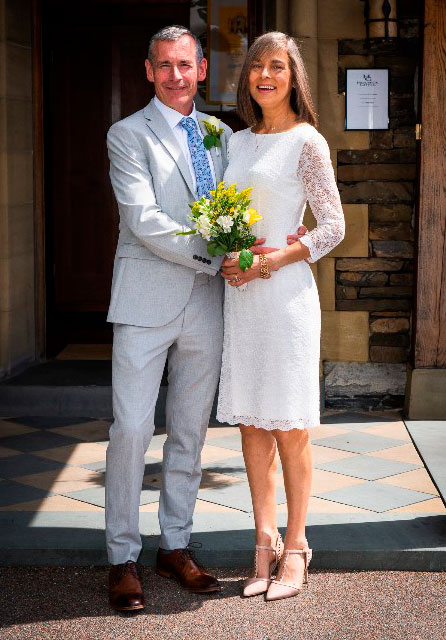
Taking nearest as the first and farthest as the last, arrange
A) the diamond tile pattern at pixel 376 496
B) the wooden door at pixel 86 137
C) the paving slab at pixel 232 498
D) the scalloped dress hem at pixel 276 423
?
the scalloped dress hem at pixel 276 423 → the paving slab at pixel 232 498 → the diamond tile pattern at pixel 376 496 → the wooden door at pixel 86 137

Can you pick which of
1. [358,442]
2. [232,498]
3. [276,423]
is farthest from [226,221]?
[358,442]

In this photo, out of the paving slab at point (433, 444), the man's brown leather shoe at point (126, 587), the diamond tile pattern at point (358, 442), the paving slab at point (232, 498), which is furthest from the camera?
the diamond tile pattern at point (358, 442)

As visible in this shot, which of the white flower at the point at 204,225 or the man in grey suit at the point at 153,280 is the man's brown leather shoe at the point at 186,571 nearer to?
the man in grey suit at the point at 153,280

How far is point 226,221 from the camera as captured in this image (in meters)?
3.63

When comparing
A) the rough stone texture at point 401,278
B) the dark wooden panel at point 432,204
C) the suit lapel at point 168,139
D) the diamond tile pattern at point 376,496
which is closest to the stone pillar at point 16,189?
the rough stone texture at point 401,278

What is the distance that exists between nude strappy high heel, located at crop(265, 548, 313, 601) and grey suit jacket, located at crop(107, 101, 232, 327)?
3.23ft

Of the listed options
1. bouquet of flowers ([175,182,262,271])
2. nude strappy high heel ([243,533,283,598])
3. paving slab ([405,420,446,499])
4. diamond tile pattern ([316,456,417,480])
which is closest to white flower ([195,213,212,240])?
bouquet of flowers ([175,182,262,271])

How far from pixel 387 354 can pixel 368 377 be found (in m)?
0.20

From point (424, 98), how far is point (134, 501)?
383 centimetres

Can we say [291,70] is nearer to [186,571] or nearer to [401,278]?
[186,571]

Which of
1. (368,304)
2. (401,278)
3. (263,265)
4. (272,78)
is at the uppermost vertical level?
(272,78)

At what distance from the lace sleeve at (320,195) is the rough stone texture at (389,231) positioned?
10.5 ft

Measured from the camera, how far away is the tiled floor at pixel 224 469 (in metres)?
4.93

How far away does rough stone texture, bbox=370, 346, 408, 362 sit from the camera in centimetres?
709
